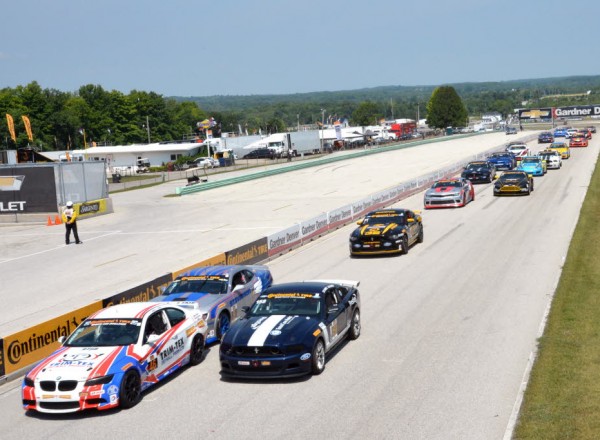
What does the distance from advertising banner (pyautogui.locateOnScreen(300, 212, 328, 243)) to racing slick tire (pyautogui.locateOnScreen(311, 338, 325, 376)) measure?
1664 cm

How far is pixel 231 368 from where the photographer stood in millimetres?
12969

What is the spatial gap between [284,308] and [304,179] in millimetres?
53068

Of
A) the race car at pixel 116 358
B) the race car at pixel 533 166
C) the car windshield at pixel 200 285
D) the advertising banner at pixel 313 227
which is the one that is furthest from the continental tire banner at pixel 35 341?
the race car at pixel 533 166

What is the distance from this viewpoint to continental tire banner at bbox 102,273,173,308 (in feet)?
56.0

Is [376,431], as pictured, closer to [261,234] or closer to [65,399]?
[65,399]

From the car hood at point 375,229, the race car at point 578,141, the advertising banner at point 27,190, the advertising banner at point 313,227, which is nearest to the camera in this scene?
the car hood at point 375,229

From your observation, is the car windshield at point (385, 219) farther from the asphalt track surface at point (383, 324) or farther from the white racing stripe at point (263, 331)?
the white racing stripe at point (263, 331)

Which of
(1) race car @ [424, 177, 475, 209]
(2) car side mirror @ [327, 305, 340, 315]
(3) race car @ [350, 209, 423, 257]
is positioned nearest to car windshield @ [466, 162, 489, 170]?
(1) race car @ [424, 177, 475, 209]

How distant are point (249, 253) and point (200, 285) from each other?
818 centimetres

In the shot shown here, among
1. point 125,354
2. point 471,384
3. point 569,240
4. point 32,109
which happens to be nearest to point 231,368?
point 125,354

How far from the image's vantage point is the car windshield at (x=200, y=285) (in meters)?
16.8

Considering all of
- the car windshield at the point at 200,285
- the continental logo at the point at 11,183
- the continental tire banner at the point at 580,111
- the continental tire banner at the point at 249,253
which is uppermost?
the continental tire banner at the point at 580,111

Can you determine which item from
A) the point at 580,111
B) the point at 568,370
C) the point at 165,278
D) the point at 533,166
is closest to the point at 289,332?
the point at 568,370

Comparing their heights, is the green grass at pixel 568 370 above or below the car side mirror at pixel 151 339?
below
